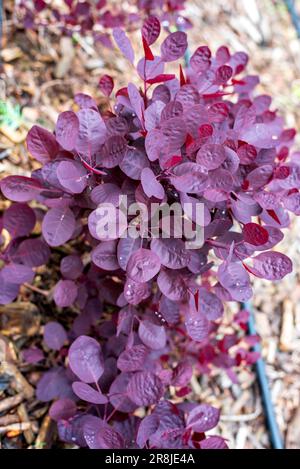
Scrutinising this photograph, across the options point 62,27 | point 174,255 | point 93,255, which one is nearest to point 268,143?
point 174,255

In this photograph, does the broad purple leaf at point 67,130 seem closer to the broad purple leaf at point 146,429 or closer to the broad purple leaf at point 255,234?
the broad purple leaf at point 255,234

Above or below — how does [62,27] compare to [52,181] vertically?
above

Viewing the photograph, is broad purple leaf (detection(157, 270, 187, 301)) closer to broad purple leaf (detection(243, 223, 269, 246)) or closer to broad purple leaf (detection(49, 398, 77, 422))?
broad purple leaf (detection(243, 223, 269, 246))

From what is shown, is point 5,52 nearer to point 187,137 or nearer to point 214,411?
point 187,137

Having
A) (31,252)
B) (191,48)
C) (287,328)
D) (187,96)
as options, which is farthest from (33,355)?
(191,48)

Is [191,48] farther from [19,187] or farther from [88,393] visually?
[88,393]

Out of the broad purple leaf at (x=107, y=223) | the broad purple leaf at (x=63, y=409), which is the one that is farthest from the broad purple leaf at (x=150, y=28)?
the broad purple leaf at (x=63, y=409)
